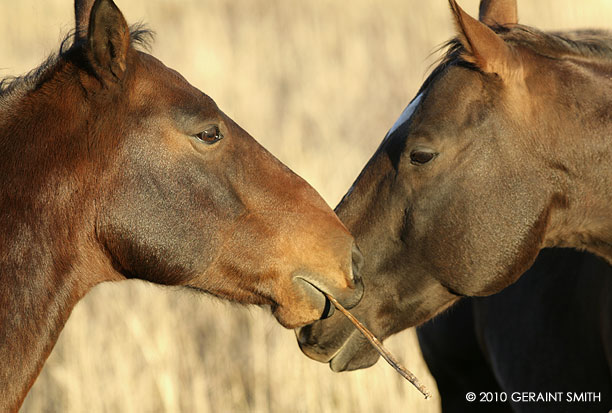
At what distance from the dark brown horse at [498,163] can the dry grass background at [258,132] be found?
1030 millimetres

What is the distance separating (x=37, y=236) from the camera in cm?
256

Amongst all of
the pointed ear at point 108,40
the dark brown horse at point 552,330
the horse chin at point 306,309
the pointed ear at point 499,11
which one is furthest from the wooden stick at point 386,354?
the pointed ear at point 499,11

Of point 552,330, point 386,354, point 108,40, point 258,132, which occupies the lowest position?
point 258,132

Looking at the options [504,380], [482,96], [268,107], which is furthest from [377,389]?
[268,107]

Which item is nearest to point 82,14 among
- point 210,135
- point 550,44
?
point 210,135

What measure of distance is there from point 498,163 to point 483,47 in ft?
1.42

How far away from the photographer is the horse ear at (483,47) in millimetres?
2938

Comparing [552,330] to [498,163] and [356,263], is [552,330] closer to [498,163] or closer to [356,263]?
[498,163]

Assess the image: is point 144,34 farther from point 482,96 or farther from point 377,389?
point 377,389

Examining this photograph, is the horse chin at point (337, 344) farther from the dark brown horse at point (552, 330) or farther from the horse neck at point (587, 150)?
the horse neck at point (587, 150)

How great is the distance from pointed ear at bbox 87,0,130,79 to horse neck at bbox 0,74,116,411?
0.17 metres

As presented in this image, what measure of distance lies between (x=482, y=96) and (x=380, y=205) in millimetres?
584

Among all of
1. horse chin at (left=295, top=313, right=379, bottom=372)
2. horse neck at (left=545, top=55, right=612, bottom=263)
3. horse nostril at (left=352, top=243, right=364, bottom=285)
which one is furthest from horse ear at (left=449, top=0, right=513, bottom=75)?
horse chin at (left=295, top=313, right=379, bottom=372)

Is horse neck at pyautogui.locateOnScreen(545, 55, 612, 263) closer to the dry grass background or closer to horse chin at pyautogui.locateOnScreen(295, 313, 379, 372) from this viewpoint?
horse chin at pyautogui.locateOnScreen(295, 313, 379, 372)
